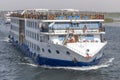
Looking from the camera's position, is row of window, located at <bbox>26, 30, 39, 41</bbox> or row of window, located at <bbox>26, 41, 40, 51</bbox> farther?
row of window, located at <bbox>26, 30, 39, 41</bbox>

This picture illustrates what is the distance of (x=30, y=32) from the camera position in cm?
5909

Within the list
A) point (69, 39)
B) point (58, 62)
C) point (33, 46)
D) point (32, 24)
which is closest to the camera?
point (58, 62)

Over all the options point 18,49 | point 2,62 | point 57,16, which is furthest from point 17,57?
point 57,16

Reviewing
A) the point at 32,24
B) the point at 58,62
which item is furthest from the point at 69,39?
the point at 32,24

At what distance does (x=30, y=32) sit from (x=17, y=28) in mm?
16366

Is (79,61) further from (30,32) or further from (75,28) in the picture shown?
(30,32)

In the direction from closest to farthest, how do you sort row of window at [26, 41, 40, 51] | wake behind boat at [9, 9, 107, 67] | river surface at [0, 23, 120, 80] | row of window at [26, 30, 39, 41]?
river surface at [0, 23, 120, 80] → wake behind boat at [9, 9, 107, 67] → row of window at [26, 41, 40, 51] → row of window at [26, 30, 39, 41]

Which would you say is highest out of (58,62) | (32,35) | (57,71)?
(32,35)

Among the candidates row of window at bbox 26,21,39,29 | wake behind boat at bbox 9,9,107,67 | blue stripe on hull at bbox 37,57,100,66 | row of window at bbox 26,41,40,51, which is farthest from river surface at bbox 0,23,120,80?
row of window at bbox 26,21,39,29

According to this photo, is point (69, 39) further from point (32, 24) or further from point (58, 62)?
point (32, 24)

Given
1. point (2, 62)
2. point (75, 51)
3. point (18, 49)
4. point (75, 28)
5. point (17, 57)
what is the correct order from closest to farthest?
point (75, 51) < point (75, 28) < point (2, 62) < point (17, 57) < point (18, 49)

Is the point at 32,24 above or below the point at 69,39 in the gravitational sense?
above

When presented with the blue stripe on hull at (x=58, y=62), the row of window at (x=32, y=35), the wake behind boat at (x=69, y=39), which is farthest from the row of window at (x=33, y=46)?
the blue stripe on hull at (x=58, y=62)

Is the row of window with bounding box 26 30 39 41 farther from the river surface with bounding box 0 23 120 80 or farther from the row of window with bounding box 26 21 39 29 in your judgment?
the river surface with bounding box 0 23 120 80
